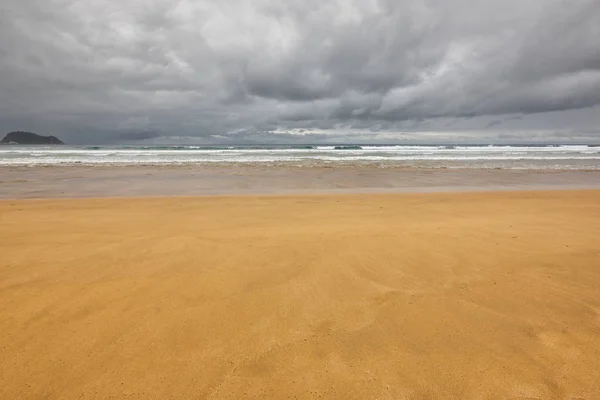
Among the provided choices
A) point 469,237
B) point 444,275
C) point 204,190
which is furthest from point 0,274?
point 204,190

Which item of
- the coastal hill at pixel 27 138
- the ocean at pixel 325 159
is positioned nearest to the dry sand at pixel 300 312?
the ocean at pixel 325 159

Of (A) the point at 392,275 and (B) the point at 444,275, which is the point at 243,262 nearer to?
(A) the point at 392,275

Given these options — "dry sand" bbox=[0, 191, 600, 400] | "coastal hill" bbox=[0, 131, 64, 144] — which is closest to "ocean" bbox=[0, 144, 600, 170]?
"dry sand" bbox=[0, 191, 600, 400]

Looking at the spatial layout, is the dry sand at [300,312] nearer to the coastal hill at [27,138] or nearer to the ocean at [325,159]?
the ocean at [325,159]

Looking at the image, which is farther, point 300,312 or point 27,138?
point 27,138

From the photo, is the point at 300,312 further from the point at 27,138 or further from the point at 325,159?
the point at 27,138

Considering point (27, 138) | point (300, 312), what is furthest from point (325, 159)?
point (27, 138)

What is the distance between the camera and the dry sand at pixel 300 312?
2.44 metres

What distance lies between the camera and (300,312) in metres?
3.34

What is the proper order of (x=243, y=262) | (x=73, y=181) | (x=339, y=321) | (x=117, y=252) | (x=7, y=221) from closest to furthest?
1. (x=339, y=321)
2. (x=243, y=262)
3. (x=117, y=252)
4. (x=7, y=221)
5. (x=73, y=181)

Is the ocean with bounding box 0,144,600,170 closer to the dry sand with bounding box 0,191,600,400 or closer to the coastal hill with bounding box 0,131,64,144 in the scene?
the dry sand with bounding box 0,191,600,400

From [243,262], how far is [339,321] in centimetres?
185

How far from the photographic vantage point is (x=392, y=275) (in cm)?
425

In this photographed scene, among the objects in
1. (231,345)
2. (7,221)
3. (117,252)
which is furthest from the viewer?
(7,221)
